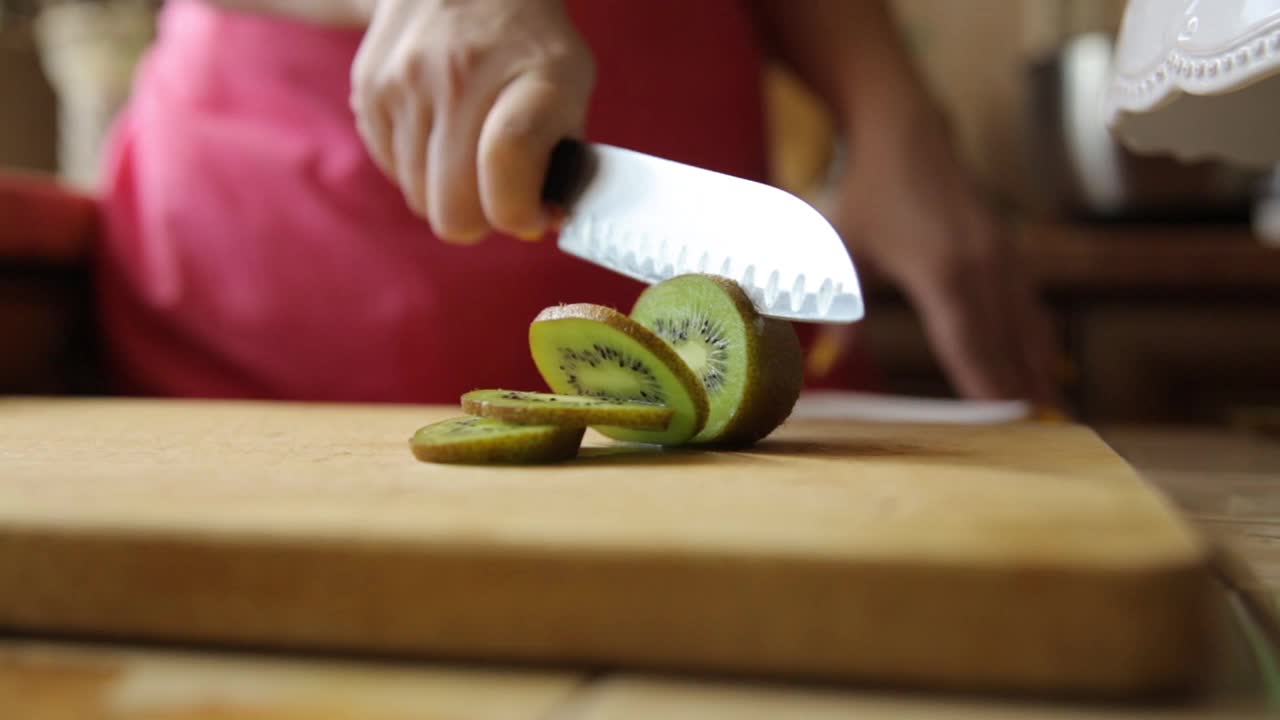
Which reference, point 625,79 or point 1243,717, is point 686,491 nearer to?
point 1243,717

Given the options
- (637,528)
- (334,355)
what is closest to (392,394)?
(334,355)

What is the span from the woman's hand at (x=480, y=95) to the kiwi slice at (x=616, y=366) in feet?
0.54

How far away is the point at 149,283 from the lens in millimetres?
1682

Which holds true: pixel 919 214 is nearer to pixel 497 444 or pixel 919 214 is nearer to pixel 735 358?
pixel 735 358

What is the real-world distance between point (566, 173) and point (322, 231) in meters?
0.67

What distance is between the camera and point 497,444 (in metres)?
0.72

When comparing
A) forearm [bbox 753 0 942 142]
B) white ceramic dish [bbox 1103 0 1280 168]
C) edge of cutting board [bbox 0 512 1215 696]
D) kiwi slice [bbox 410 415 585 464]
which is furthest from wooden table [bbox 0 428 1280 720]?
forearm [bbox 753 0 942 142]

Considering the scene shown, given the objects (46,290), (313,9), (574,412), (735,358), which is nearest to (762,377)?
(735,358)

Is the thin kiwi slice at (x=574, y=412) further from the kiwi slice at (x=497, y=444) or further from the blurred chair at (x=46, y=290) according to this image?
the blurred chair at (x=46, y=290)

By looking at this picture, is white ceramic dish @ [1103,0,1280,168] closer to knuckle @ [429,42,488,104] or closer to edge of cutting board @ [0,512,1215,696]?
edge of cutting board @ [0,512,1215,696]

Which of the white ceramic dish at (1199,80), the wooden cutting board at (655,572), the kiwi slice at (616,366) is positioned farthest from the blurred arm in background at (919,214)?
the wooden cutting board at (655,572)

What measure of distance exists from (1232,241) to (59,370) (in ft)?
6.85

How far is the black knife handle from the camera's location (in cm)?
100

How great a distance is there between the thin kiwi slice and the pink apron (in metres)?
0.77
